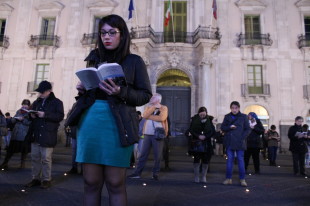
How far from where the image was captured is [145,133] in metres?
6.18

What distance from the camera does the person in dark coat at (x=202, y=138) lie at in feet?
19.5

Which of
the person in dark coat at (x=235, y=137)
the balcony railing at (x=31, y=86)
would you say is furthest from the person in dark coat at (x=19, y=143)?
the balcony railing at (x=31, y=86)

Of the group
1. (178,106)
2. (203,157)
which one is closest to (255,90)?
(178,106)

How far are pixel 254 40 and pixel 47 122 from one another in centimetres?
1605

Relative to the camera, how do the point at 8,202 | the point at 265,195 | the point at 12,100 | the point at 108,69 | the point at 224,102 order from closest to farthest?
1. the point at 108,69
2. the point at 8,202
3. the point at 265,195
4. the point at 224,102
5. the point at 12,100

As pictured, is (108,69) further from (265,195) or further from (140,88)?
(265,195)

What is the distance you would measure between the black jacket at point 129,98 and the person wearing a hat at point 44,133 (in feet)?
10.5

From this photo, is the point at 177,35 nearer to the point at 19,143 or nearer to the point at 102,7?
the point at 102,7

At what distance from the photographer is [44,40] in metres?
18.9

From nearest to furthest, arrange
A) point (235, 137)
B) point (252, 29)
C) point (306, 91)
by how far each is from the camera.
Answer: point (235, 137) → point (306, 91) → point (252, 29)

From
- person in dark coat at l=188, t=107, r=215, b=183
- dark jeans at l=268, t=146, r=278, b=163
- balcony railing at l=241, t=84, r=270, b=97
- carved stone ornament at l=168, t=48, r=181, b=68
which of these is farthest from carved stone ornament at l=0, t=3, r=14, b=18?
dark jeans at l=268, t=146, r=278, b=163

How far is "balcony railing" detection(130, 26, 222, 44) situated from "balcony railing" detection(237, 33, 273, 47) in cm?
160

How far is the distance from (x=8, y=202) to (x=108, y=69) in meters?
3.14

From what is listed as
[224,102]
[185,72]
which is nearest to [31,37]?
[185,72]
